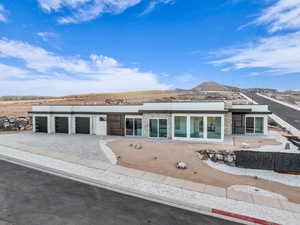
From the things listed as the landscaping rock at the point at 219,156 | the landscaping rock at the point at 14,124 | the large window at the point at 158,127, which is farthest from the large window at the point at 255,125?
the landscaping rock at the point at 14,124

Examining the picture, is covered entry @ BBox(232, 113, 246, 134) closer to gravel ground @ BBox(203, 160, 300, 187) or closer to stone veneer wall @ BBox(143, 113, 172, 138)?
stone veneer wall @ BBox(143, 113, 172, 138)

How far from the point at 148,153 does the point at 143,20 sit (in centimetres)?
2571

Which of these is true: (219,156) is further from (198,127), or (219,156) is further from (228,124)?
(228,124)

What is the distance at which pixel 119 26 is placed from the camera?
3142 cm

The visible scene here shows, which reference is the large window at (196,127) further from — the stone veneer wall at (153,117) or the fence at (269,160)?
the fence at (269,160)

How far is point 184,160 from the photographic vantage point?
13141mm

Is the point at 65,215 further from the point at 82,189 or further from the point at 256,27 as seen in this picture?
the point at 256,27

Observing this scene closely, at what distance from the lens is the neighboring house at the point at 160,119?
18.8 m

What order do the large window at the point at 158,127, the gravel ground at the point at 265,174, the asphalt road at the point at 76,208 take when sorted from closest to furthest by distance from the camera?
the asphalt road at the point at 76,208 < the gravel ground at the point at 265,174 < the large window at the point at 158,127

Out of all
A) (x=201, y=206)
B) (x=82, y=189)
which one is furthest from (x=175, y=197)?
(x=82, y=189)

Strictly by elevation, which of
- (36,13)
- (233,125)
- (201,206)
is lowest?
(201,206)

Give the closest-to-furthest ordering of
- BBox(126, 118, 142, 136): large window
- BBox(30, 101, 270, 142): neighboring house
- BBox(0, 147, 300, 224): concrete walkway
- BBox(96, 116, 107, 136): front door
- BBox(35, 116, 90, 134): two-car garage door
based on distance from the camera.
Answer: BBox(0, 147, 300, 224): concrete walkway
BBox(30, 101, 270, 142): neighboring house
BBox(126, 118, 142, 136): large window
BBox(96, 116, 107, 136): front door
BBox(35, 116, 90, 134): two-car garage door

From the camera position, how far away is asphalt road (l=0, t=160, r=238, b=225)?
619 centimetres

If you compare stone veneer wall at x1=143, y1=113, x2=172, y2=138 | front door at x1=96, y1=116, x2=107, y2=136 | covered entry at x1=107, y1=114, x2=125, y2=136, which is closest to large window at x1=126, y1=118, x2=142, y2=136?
covered entry at x1=107, y1=114, x2=125, y2=136
